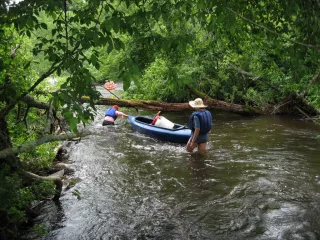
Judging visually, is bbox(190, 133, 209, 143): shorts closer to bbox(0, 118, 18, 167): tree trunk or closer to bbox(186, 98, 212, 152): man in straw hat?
bbox(186, 98, 212, 152): man in straw hat

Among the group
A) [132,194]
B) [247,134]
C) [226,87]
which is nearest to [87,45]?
[132,194]

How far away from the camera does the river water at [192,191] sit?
4793mm

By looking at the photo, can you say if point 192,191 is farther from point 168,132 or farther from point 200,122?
point 168,132

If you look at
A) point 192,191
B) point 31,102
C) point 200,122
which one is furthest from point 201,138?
point 31,102

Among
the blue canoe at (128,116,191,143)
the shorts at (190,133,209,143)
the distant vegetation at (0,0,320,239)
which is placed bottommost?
the blue canoe at (128,116,191,143)

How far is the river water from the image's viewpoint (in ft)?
15.7

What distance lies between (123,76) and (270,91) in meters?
13.4

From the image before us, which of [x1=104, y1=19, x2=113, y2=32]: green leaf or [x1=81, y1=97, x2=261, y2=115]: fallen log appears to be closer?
[x1=104, y1=19, x2=113, y2=32]: green leaf

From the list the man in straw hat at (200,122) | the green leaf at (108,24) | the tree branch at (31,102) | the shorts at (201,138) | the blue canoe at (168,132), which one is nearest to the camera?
the green leaf at (108,24)

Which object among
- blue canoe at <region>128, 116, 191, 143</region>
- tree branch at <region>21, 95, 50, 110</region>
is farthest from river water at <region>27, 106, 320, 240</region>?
tree branch at <region>21, 95, 50, 110</region>

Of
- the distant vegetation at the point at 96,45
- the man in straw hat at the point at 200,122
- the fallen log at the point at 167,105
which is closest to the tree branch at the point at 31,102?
the distant vegetation at the point at 96,45

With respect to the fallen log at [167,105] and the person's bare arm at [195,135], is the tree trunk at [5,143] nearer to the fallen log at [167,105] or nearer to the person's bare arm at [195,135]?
the fallen log at [167,105]

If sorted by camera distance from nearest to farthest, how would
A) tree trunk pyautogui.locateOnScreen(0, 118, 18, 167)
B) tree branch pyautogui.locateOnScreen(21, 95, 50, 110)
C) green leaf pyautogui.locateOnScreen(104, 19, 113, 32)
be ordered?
green leaf pyautogui.locateOnScreen(104, 19, 113, 32) → tree trunk pyautogui.locateOnScreen(0, 118, 18, 167) → tree branch pyautogui.locateOnScreen(21, 95, 50, 110)

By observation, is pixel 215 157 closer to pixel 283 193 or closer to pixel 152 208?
pixel 283 193
